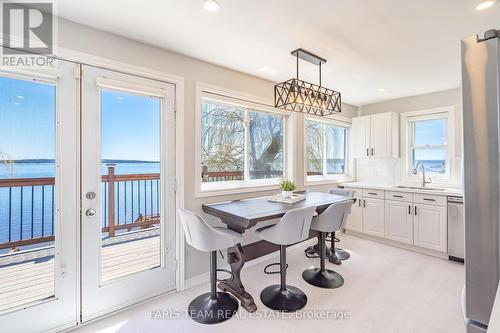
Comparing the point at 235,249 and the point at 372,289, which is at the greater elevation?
the point at 235,249

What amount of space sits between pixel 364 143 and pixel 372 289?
9.62ft

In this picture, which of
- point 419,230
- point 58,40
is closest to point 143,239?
point 58,40

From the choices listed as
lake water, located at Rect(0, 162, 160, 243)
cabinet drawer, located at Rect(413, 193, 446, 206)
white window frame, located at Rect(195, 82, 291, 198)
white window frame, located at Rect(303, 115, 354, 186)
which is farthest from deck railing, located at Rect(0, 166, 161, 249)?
cabinet drawer, located at Rect(413, 193, 446, 206)

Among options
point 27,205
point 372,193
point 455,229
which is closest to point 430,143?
point 372,193

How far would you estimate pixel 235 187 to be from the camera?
124 inches

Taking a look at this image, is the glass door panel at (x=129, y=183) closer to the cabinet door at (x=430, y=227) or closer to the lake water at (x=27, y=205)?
the lake water at (x=27, y=205)

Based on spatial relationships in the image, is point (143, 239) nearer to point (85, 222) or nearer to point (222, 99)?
point (85, 222)

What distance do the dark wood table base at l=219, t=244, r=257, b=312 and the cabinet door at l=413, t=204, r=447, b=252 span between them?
2.89 m

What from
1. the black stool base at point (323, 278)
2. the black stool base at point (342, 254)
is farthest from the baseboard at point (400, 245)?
the black stool base at point (323, 278)

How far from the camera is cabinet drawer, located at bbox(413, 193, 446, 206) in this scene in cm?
341

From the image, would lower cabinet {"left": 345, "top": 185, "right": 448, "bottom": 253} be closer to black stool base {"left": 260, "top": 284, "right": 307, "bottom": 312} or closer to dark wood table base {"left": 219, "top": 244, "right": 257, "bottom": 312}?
black stool base {"left": 260, "top": 284, "right": 307, "bottom": 312}

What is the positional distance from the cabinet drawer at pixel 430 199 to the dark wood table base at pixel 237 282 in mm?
2957

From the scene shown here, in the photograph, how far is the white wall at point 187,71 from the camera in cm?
205

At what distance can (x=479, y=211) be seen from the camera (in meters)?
0.86
